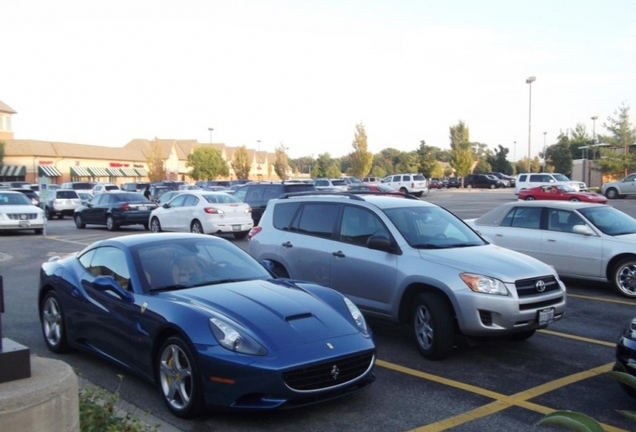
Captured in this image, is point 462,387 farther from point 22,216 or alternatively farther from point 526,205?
point 22,216

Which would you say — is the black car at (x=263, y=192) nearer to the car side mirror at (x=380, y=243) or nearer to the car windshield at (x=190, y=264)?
the car side mirror at (x=380, y=243)

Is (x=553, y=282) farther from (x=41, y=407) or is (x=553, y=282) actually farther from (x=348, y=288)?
(x=41, y=407)

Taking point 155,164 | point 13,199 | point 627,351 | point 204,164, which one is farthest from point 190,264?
point 204,164

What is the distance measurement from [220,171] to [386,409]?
3026 inches

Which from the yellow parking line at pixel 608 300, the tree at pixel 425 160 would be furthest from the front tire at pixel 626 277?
the tree at pixel 425 160

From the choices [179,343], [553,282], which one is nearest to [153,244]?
[179,343]

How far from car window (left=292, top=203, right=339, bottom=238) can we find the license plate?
2849 mm

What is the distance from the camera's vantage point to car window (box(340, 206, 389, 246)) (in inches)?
310

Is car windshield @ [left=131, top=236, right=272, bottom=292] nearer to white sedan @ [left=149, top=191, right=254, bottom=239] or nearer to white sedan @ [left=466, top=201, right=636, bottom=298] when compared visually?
white sedan @ [left=466, top=201, right=636, bottom=298]

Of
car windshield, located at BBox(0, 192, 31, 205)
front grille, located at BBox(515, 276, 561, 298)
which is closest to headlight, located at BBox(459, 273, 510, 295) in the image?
front grille, located at BBox(515, 276, 561, 298)

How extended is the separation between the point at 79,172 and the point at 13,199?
163 feet

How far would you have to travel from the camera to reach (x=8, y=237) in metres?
22.4

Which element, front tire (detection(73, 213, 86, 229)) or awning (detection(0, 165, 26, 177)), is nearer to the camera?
front tire (detection(73, 213, 86, 229))

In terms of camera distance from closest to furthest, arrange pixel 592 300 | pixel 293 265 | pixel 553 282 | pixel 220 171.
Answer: pixel 553 282, pixel 293 265, pixel 592 300, pixel 220 171
